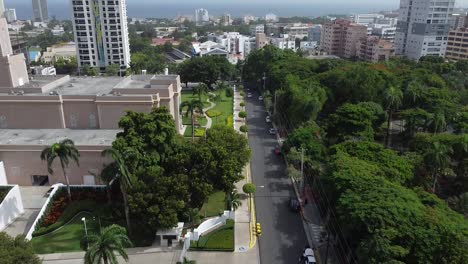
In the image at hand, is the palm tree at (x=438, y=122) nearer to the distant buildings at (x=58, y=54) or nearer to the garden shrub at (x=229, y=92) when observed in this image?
the garden shrub at (x=229, y=92)

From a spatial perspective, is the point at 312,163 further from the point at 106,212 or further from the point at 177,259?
the point at 106,212

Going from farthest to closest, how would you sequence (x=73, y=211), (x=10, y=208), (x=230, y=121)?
(x=230, y=121)
(x=73, y=211)
(x=10, y=208)

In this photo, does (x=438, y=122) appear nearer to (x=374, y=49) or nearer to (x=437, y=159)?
(x=437, y=159)

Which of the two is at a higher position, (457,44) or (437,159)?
(457,44)

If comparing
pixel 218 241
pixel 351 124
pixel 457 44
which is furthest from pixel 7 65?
pixel 457 44

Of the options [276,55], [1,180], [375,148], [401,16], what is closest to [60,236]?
[1,180]

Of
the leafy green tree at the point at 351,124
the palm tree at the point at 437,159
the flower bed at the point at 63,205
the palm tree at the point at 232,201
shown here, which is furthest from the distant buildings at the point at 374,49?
the flower bed at the point at 63,205
